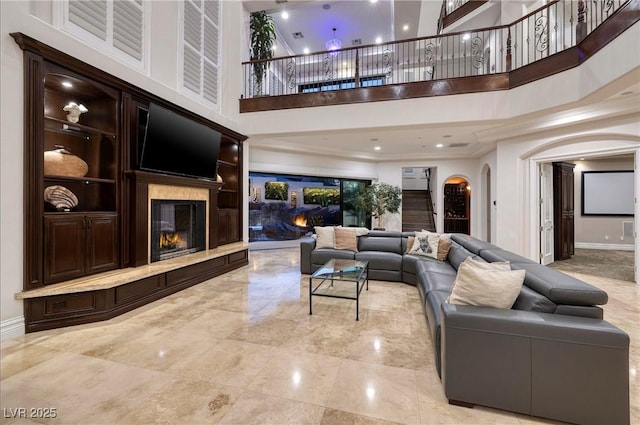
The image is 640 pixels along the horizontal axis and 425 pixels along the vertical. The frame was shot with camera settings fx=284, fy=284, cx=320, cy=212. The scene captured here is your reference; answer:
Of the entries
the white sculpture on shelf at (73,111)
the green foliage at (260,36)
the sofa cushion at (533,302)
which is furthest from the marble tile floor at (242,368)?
the green foliage at (260,36)

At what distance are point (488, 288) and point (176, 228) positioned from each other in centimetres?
459

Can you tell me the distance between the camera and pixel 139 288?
356 centimetres

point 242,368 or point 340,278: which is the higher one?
point 340,278

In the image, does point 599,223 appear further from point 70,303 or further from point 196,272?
point 70,303

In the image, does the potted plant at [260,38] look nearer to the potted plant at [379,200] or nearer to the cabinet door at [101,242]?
the potted plant at [379,200]

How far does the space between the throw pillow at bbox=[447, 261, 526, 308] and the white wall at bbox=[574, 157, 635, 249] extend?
29.2ft

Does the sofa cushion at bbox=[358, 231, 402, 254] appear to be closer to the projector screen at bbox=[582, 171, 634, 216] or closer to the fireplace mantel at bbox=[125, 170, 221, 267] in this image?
the fireplace mantel at bbox=[125, 170, 221, 267]

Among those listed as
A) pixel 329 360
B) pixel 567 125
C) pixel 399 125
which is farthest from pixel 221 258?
pixel 567 125

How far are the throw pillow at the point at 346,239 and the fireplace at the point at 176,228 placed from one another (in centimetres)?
249

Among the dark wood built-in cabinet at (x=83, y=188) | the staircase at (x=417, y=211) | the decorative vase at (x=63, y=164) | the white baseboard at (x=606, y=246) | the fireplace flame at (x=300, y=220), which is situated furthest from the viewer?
the staircase at (x=417, y=211)

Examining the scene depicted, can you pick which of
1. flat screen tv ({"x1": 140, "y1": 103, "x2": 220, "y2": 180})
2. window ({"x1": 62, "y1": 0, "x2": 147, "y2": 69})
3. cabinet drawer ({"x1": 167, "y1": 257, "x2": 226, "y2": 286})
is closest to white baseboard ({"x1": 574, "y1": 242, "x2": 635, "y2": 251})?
cabinet drawer ({"x1": 167, "y1": 257, "x2": 226, "y2": 286})

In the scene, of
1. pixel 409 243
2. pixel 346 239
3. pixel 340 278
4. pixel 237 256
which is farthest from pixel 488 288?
pixel 237 256

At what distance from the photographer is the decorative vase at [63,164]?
10.3 feet

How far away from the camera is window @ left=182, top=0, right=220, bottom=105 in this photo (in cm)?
492
